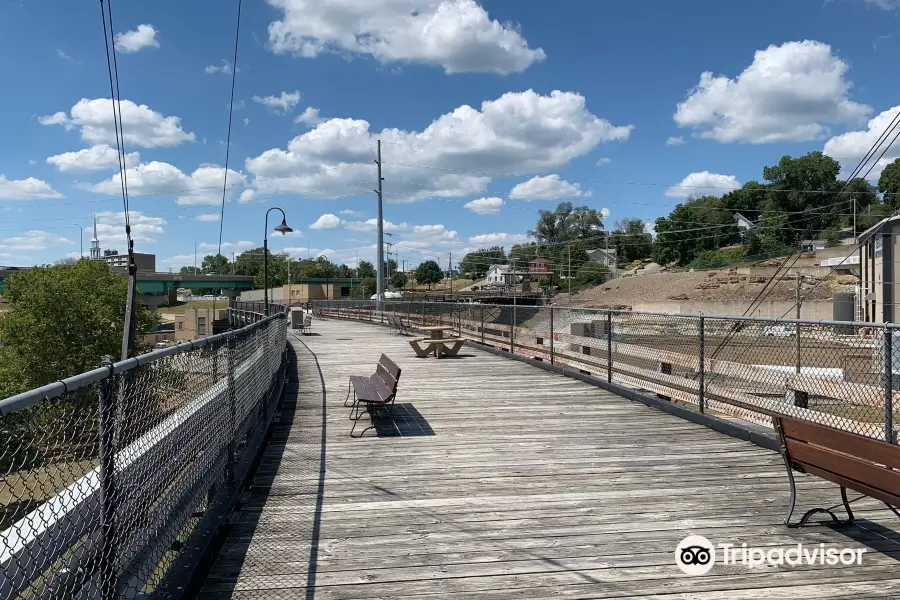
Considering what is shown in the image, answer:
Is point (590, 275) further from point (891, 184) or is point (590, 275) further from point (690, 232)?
point (891, 184)

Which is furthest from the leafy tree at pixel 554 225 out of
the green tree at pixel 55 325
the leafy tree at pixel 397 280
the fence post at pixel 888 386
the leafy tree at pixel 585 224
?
the fence post at pixel 888 386

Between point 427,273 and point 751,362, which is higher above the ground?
point 427,273

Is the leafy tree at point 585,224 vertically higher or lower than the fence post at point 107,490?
higher

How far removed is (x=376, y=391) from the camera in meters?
8.27

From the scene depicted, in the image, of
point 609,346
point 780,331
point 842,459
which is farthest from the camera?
point 609,346

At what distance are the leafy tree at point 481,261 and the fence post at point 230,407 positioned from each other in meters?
170

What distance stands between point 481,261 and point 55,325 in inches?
5448

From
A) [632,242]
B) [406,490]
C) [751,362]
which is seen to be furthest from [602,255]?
[406,490]

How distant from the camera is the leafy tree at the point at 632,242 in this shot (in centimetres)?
14538

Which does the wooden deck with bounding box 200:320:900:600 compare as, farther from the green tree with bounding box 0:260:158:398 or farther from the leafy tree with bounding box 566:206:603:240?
the leafy tree with bounding box 566:206:603:240

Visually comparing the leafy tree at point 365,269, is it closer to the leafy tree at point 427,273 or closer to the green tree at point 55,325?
the leafy tree at point 427,273

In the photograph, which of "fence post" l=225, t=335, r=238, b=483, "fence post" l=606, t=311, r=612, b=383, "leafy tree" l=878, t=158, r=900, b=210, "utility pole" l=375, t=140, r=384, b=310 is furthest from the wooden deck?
"leafy tree" l=878, t=158, r=900, b=210

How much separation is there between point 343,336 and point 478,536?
21.9m

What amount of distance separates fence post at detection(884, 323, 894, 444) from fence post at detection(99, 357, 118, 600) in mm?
5876
